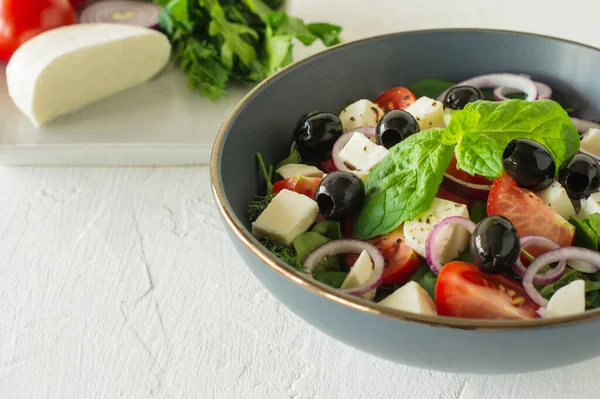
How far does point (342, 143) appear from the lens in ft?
5.20

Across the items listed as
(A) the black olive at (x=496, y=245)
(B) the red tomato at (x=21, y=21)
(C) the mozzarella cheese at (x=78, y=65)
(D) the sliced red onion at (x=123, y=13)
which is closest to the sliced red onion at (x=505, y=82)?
(A) the black olive at (x=496, y=245)

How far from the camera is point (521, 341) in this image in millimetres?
1021

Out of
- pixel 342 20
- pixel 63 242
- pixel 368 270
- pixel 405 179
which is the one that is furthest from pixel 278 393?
pixel 342 20

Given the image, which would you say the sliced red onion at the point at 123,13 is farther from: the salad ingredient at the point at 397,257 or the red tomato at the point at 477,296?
the red tomato at the point at 477,296

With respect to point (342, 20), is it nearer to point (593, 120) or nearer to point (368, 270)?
point (593, 120)

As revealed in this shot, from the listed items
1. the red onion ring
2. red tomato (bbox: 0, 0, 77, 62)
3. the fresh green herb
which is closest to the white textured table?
the red onion ring

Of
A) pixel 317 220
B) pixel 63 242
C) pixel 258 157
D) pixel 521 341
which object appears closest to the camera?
pixel 521 341

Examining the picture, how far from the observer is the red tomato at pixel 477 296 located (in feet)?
3.78

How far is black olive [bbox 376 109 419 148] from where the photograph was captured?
1497 millimetres

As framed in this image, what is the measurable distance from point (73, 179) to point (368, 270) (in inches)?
39.6

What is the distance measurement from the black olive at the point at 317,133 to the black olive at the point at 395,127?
0.11 meters

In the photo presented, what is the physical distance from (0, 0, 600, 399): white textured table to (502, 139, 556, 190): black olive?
0.36 m

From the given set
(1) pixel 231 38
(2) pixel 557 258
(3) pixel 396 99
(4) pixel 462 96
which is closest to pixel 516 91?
(4) pixel 462 96

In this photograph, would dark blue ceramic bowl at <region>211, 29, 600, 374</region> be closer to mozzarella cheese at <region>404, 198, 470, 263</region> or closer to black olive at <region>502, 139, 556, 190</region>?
mozzarella cheese at <region>404, 198, 470, 263</region>
